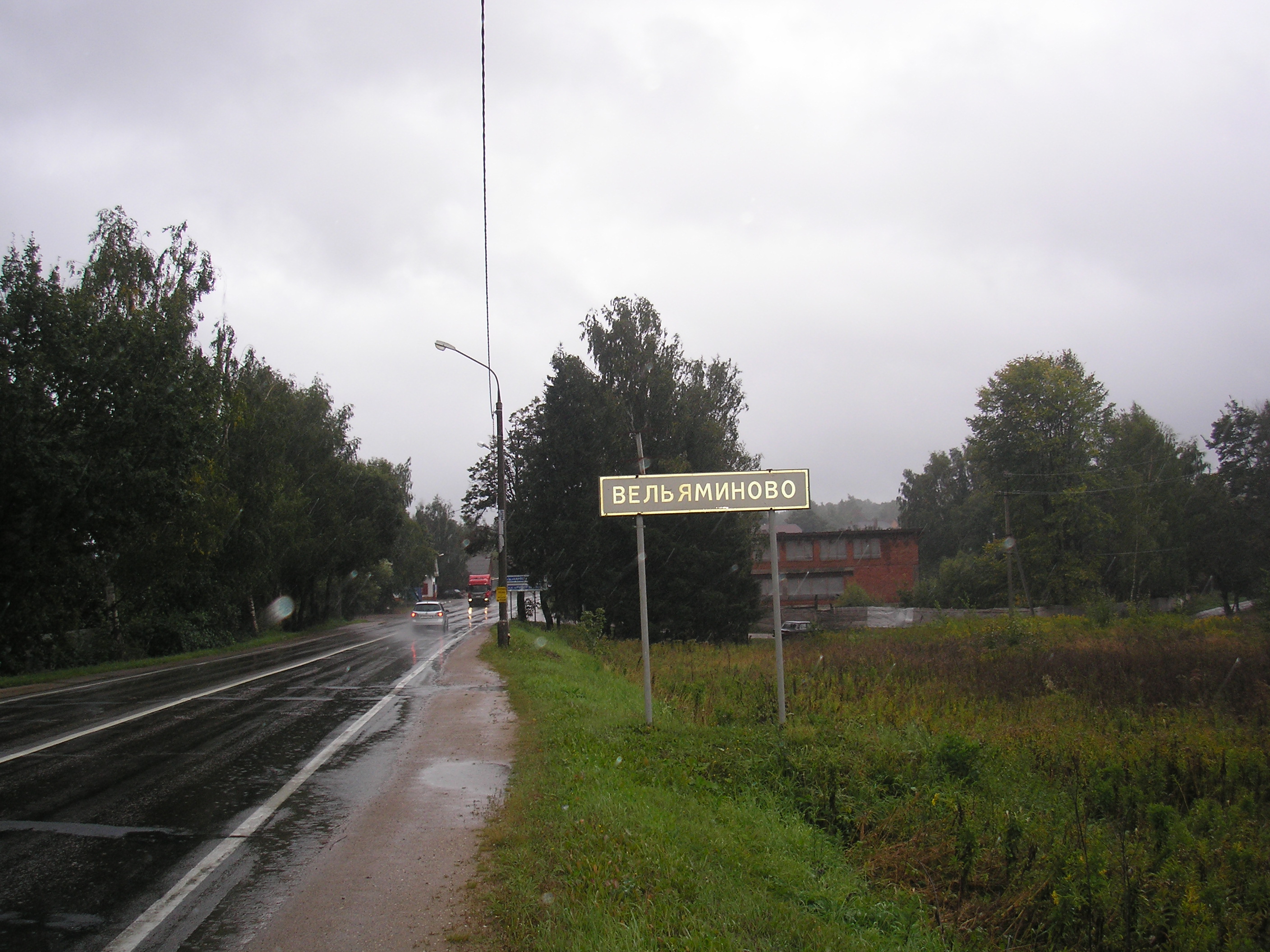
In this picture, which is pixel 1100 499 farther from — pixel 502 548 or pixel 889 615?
pixel 502 548

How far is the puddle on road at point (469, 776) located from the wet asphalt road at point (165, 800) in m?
0.62

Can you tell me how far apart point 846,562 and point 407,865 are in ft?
196

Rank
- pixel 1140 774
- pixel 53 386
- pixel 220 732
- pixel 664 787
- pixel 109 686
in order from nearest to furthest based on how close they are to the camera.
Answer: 1. pixel 664 787
2. pixel 1140 774
3. pixel 220 732
4. pixel 109 686
5. pixel 53 386

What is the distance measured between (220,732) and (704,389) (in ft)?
120

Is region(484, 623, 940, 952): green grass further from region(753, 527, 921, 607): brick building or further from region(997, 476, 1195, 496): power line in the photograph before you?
region(753, 527, 921, 607): brick building

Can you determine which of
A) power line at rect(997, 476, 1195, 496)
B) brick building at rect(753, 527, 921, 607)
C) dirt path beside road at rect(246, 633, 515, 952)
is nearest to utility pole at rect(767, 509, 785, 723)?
dirt path beside road at rect(246, 633, 515, 952)

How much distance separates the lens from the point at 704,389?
45469mm

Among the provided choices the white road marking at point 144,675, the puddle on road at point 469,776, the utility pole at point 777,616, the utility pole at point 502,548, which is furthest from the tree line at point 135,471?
the utility pole at point 777,616

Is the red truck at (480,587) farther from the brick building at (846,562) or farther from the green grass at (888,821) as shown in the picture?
the green grass at (888,821)

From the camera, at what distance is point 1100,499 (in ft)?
177

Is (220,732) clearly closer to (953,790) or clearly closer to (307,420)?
(953,790)

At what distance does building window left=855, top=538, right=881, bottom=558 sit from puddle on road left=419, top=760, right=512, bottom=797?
5651cm

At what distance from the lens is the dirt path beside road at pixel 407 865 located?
4.78 meters

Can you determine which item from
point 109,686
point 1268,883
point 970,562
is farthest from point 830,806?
point 970,562
